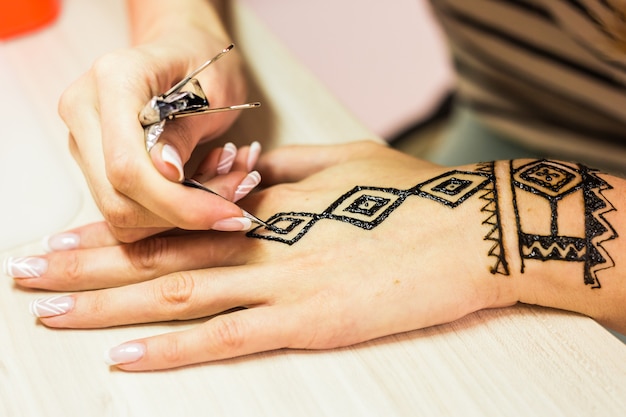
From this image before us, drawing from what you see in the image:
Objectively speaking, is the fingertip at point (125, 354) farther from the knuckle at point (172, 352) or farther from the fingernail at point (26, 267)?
the fingernail at point (26, 267)

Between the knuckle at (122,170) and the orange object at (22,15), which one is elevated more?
the orange object at (22,15)

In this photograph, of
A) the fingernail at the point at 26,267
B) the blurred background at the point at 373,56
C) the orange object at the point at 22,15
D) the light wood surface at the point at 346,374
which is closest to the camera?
the light wood surface at the point at 346,374

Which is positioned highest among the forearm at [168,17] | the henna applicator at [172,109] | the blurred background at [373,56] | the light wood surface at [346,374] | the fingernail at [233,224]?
the forearm at [168,17]

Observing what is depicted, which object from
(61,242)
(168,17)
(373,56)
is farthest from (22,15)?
(373,56)

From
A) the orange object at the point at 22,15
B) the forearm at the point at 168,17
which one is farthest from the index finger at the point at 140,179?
the orange object at the point at 22,15

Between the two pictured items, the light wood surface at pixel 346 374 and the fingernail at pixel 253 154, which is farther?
the fingernail at pixel 253 154

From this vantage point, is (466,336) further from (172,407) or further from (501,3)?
(501,3)

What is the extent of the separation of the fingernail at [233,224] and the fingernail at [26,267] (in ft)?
0.65

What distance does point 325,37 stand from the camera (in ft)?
7.66

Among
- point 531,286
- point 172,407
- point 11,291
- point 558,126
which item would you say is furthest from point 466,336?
point 558,126

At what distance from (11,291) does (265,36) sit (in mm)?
594

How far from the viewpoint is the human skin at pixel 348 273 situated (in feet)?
2.22

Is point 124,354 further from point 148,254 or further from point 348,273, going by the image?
point 348,273

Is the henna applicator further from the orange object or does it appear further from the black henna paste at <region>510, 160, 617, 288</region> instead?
the orange object
